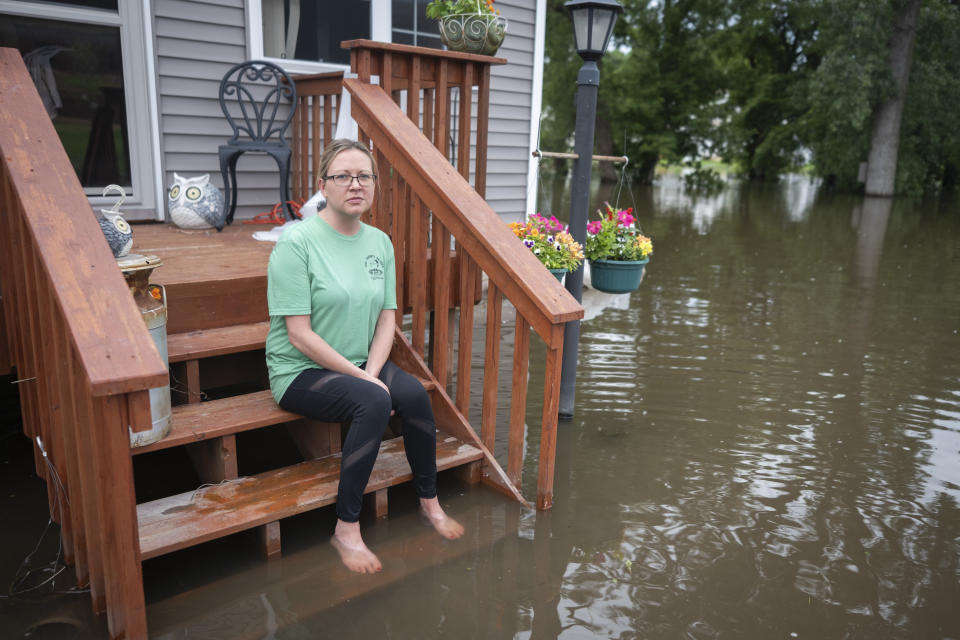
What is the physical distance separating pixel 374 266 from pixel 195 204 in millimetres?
2150

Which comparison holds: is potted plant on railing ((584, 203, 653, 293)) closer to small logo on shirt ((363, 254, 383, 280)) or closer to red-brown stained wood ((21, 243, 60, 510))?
small logo on shirt ((363, 254, 383, 280))

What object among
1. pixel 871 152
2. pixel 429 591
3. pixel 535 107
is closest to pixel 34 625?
pixel 429 591

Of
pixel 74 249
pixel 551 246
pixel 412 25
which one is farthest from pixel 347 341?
pixel 412 25

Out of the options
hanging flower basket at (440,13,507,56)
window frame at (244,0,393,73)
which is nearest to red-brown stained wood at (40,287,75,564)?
hanging flower basket at (440,13,507,56)

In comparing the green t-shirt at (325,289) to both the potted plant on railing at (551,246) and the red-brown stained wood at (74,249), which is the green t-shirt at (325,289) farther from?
the potted plant on railing at (551,246)

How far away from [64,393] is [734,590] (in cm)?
224

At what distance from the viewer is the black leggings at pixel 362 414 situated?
2592 millimetres

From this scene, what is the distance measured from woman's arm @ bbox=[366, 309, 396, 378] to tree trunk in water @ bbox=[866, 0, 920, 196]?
20532 mm

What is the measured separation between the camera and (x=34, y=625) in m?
2.20

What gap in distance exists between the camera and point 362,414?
2.59m

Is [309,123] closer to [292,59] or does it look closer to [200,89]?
[292,59]

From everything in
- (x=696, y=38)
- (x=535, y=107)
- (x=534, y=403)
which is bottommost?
(x=534, y=403)

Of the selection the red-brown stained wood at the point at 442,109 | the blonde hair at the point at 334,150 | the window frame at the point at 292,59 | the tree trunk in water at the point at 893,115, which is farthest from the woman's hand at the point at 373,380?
the tree trunk in water at the point at 893,115

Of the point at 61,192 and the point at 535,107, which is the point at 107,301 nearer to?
the point at 61,192
